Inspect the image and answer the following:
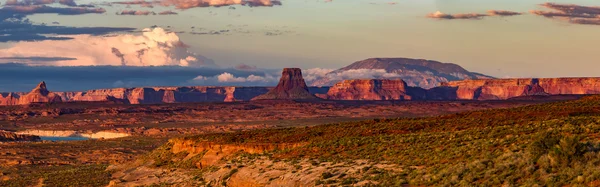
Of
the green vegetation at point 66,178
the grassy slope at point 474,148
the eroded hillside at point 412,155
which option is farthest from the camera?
the green vegetation at point 66,178

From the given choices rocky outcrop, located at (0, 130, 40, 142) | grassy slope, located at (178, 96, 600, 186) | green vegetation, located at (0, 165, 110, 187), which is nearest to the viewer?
grassy slope, located at (178, 96, 600, 186)

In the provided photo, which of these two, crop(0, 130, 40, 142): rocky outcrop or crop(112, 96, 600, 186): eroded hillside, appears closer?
crop(112, 96, 600, 186): eroded hillside

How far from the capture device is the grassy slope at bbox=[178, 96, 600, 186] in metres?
30.6

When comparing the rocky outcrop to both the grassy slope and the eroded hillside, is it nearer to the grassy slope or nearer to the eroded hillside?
the eroded hillside

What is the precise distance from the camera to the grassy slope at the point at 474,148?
3062 cm

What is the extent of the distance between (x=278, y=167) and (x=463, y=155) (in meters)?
12.6

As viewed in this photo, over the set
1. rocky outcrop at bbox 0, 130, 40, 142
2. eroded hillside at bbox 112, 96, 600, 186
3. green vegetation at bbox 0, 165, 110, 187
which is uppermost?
eroded hillside at bbox 112, 96, 600, 186

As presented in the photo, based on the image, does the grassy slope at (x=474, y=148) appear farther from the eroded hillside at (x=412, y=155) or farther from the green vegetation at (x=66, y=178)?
the green vegetation at (x=66, y=178)

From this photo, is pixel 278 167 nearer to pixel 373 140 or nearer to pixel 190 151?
pixel 373 140

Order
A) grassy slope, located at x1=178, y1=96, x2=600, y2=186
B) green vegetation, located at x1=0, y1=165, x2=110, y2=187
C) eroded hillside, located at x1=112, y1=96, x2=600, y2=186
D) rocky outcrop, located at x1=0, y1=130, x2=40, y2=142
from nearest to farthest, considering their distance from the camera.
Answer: grassy slope, located at x1=178, y1=96, x2=600, y2=186
eroded hillside, located at x1=112, y1=96, x2=600, y2=186
green vegetation, located at x1=0, y1=165, x2=110, y2=187
rocky outcrop, located at x1=0, y1=130, x2=40, y2=142

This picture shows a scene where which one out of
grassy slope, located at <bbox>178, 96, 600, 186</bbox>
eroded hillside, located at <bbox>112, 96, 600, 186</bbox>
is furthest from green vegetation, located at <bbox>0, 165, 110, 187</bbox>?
grassy slope, located at <bbox>178, 96, 600, 186</bbox>

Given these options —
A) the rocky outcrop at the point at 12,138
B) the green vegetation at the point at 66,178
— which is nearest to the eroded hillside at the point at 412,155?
the green vegetation at the point at 66,178

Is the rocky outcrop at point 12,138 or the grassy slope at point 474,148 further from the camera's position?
the rocky outcrop at point 12,138

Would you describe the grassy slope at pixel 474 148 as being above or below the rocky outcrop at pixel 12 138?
above
